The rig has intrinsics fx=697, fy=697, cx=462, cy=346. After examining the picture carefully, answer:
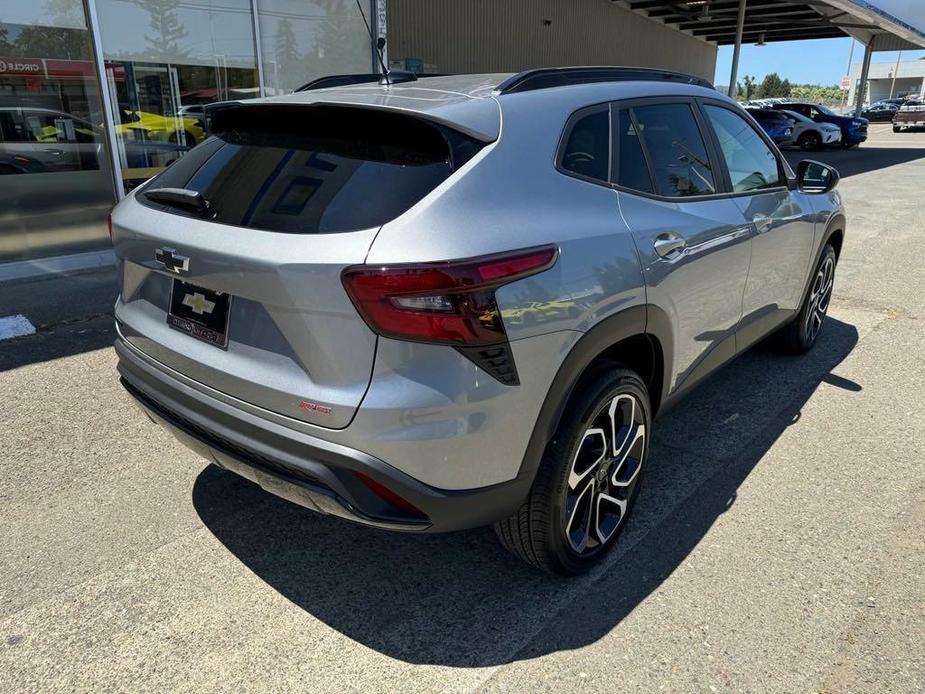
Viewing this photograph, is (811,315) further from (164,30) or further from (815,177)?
(164,30)

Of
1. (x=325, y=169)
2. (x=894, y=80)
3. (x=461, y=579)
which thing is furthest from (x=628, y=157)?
(x=894, y=80)

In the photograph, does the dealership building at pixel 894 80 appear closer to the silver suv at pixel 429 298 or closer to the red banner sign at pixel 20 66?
the red banner sign at pixel 20 66

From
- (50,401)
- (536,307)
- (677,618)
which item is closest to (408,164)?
(536,307)

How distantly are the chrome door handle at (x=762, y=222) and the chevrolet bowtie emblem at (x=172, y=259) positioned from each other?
2.71 m

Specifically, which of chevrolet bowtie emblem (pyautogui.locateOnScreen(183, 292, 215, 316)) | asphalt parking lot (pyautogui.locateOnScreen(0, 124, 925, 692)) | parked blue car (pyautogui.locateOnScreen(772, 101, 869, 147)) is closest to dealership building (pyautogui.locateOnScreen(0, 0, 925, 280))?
asphalt parking lot (pyautogui.locateOnScreen(0, 124, 925, 692))

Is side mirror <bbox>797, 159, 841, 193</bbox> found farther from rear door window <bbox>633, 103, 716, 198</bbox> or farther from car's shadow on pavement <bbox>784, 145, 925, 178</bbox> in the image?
car's shadow on pavement <bbox>784, 145, 925, 178</bbox>

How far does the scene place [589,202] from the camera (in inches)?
95.8

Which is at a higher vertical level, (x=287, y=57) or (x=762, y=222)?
(x=287, y=57)

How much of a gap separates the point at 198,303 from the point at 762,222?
9.22ft

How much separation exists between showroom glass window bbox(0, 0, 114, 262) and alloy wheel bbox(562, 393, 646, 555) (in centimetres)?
723

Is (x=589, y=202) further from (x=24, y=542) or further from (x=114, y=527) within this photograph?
(x=24, y=542)

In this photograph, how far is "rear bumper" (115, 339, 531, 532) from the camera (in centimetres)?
202

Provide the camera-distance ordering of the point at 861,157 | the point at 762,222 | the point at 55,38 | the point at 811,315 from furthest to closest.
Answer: the point at 861,157, the point at 55,38, the point at 811,315, the point at 762,222

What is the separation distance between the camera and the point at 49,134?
7543 millimetres
